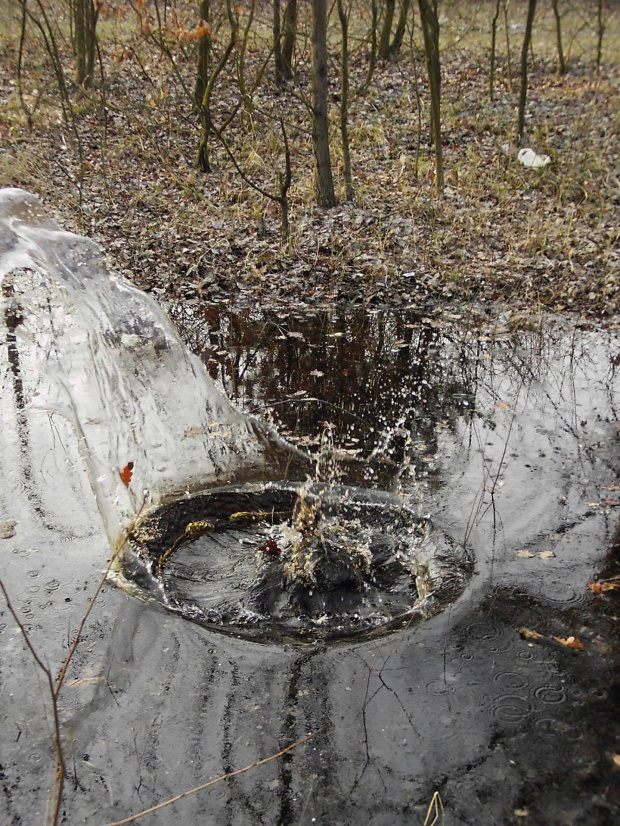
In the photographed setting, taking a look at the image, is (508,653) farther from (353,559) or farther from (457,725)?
(353,559)

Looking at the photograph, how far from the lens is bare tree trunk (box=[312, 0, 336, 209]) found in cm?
986

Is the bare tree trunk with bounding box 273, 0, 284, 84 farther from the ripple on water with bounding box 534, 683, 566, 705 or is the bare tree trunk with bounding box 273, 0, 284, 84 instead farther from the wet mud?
the ripple on water with bounding box 534, 683, 566, 705

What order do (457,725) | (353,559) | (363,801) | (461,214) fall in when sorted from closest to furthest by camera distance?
(363,801)
(457,725)
(353,559)
(461,214)

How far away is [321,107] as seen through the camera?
10.6 meters

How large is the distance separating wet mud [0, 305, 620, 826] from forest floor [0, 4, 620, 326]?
13.2ft

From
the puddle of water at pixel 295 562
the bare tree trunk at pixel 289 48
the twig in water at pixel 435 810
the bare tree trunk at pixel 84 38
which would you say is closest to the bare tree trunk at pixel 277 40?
the bare tree trunk at pixel 289 48

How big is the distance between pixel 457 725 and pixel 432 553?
135 cm

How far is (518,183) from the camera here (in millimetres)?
12453

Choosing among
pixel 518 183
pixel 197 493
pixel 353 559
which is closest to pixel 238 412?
pixel 197 493

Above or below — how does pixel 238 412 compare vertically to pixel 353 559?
above

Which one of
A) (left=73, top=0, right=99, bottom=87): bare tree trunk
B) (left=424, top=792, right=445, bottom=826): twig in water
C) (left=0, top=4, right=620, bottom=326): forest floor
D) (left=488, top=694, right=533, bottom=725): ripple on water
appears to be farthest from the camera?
(left=73, top=0, right=99, bottom=87): bare tree trunk

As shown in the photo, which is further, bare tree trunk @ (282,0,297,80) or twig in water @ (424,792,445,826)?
bare tree trunk @ (282,0,297,80)

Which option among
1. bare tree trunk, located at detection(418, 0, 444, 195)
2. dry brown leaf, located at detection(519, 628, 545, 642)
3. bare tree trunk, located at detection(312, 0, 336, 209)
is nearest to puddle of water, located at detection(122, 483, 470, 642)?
dry brown leaf, located at detection(519, 628, 545, 642)

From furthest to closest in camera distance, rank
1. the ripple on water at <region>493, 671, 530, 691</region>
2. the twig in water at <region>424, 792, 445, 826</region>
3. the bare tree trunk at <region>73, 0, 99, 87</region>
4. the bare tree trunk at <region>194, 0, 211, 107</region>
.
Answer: the bare tree trunk at <region>73, 0, 99, 87</region> → the bare tree trunk at <region>194, 0, 211, 107</region> → the ripple on water at <region>493, 671, 530, 691</region> → the twig in water at <region>424, 792, 445, 826</region>
